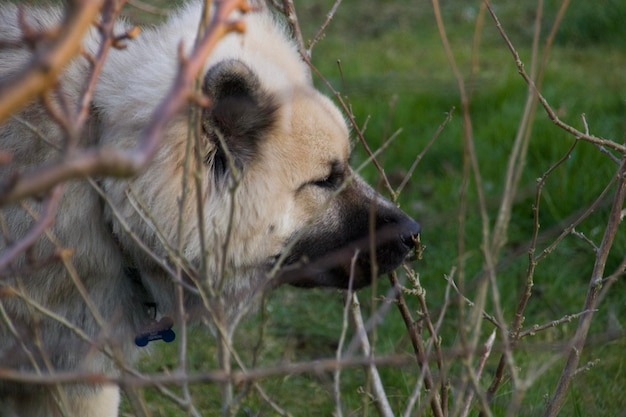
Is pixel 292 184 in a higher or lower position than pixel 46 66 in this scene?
lower

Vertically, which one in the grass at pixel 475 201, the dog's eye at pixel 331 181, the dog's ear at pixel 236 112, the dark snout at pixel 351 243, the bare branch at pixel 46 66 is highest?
the bare branch at pixel 46 66

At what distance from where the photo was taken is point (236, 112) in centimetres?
228

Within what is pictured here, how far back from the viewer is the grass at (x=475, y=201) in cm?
288

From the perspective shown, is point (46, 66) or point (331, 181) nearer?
point (46, 66)

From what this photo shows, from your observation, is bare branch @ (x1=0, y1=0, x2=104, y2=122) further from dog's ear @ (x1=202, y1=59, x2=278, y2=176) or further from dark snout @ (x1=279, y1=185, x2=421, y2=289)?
dark snout @ (x1=279, y1=185, x2=421, y2=289)

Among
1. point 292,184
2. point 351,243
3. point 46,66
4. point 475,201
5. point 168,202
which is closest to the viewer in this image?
point 46,66

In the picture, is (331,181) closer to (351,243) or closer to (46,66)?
(351,243)

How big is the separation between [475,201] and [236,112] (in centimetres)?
228

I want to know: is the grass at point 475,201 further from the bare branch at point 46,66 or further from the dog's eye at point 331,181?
the bare branch at point 46,66

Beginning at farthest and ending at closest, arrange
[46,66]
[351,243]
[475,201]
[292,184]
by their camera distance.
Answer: [475,201], [351,243], [292,184], [46,66]

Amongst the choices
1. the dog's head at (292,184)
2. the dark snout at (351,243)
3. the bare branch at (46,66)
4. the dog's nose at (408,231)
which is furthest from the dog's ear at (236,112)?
the bare branch at (46,66)

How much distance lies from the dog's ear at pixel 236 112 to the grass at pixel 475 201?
0.24 meters

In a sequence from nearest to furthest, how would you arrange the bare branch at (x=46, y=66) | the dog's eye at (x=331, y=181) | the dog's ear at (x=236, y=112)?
1. the bare branch at (x=46, y=66)
2. the dog's ear at (x=236, y=112)
3. the dog's eye at (x=331, y=181)

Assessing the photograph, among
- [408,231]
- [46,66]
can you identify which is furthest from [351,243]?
[46,66]
